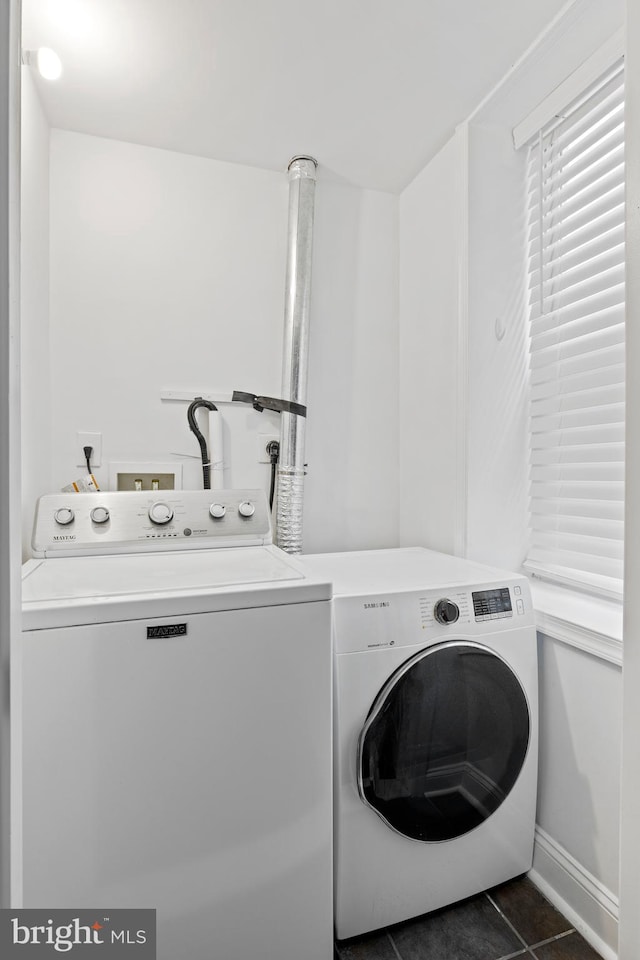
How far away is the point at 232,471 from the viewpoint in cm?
193

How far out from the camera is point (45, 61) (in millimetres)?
1377

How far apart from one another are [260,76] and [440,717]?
6.31 ft

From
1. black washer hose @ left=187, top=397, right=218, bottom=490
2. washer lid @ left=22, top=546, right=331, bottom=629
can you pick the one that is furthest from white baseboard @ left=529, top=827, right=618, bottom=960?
black washer hose @ left=187, top=397, right=218, bottom=490

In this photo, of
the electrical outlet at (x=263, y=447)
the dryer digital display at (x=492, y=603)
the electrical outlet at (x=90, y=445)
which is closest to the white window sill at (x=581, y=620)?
the dryer digital display at (x=492, y=603)

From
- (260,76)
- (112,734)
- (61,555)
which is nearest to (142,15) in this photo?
(260,76)

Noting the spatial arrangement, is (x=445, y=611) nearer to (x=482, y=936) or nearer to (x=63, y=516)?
(x=482, y=936)

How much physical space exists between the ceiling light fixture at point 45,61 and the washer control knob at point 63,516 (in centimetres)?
125

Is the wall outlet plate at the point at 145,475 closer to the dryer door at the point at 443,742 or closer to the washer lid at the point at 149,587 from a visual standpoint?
the washer lid at the point at 149,587

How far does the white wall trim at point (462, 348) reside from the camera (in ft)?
5.58

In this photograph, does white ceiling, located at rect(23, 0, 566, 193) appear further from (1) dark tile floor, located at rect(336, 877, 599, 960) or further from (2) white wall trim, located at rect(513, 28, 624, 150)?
(1) dark tile floor, located at rect(336, 877, 599, 960)

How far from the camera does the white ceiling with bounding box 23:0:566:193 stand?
1304 millimetres

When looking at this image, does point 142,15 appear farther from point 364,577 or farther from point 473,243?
point 364,577

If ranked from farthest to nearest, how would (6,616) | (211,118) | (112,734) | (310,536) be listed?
1. (310,536)
2. (211,118)
3. (112,734)
4. (6,616)

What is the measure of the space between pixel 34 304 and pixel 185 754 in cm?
135
